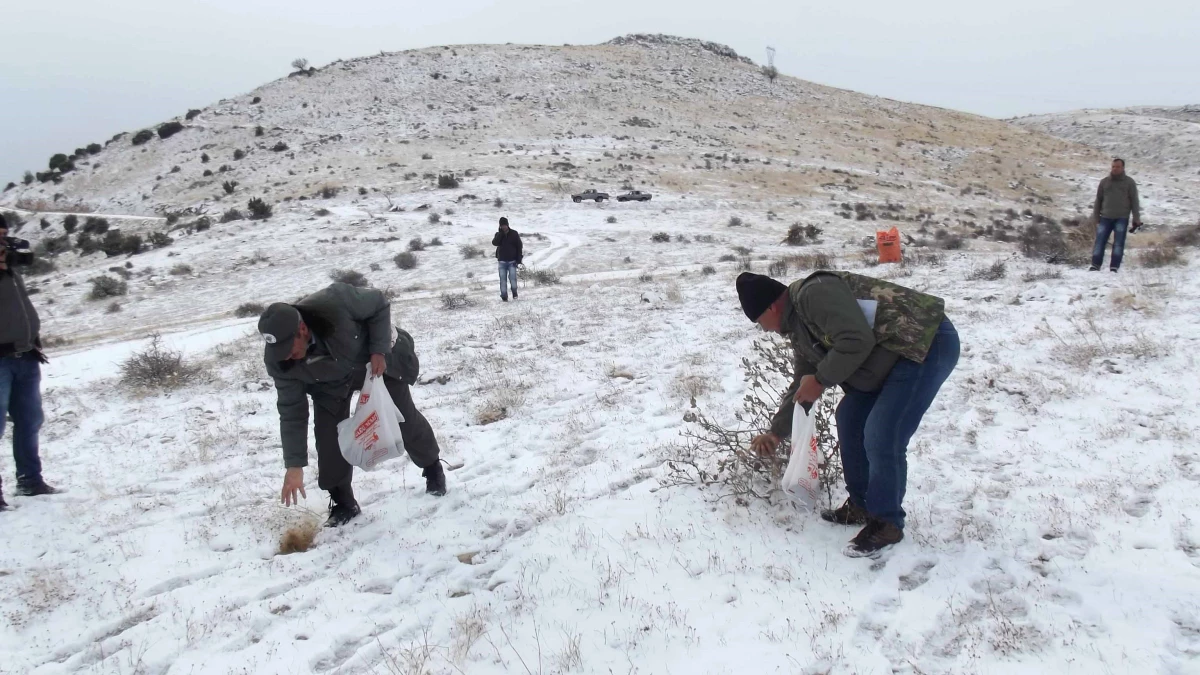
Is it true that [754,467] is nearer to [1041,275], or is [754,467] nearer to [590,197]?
[1041,275]

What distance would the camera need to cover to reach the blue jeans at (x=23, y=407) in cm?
479

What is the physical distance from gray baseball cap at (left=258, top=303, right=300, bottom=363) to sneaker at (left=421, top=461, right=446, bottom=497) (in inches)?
60.1

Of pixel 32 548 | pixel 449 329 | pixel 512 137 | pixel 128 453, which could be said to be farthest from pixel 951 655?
pixel 512 137

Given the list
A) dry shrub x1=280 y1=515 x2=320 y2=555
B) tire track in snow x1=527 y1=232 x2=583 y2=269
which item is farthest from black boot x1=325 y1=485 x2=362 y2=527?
tire track in snow x1=527 y1=232 x2=583 y2=269

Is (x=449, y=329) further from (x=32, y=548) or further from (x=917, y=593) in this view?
(x=917, y=593)

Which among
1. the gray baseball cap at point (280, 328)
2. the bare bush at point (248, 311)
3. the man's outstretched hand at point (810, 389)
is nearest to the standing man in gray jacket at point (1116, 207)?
the man's outstretched hand at point (810, 389)

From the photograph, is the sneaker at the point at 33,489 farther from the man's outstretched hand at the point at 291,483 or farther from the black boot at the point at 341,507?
the man's outstretched hand at the point at 291,483

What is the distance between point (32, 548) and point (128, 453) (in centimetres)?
183

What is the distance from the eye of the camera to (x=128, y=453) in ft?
20.2

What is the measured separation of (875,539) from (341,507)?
3307mm

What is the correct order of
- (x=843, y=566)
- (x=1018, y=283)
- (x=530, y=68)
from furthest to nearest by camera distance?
(x=530, y=68) < (x=1018, y=283) < (x=843, y=566)

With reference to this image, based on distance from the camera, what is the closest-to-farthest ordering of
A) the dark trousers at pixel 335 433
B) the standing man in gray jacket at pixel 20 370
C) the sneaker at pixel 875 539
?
the sneaker at pixel 875 539 < the dark trousers at pixel 335 433 < the standing man in gray jacket at pixel 20 370

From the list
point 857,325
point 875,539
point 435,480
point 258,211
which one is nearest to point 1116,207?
point 875,539

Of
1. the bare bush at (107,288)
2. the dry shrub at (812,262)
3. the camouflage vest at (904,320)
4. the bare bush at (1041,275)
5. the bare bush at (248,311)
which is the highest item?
the camouflage vest at (904,320)
